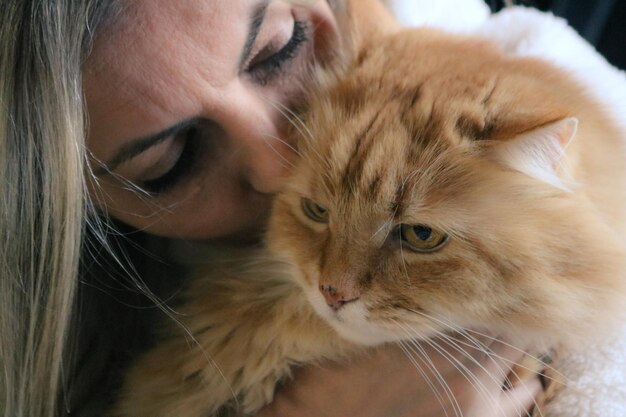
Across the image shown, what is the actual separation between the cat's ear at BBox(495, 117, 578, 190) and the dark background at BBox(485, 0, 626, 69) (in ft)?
4.72

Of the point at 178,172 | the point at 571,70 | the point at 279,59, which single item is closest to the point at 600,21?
the point at 571,70

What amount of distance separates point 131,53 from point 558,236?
71cm

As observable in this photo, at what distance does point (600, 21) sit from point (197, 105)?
1.69 meters

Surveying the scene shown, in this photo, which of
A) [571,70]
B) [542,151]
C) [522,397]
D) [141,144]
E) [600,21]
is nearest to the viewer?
[542,151]

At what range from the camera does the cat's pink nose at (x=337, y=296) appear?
35.7 inches

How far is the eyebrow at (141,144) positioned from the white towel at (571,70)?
0.72 meters

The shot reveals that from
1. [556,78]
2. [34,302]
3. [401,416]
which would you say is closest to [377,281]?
[401,416]

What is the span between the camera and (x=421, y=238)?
89 centimetres

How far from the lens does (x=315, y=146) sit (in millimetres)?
1018

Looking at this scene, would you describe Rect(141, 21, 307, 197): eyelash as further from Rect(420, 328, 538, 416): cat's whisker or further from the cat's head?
Rect(420, 328, 538, 416): cat's whisker

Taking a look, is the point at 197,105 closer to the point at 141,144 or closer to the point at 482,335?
the point at 141,144

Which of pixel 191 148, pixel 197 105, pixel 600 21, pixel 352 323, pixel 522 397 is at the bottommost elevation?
pixel 522 397

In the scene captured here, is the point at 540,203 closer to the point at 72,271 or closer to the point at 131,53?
the point at 131,53

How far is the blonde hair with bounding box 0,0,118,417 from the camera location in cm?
83
